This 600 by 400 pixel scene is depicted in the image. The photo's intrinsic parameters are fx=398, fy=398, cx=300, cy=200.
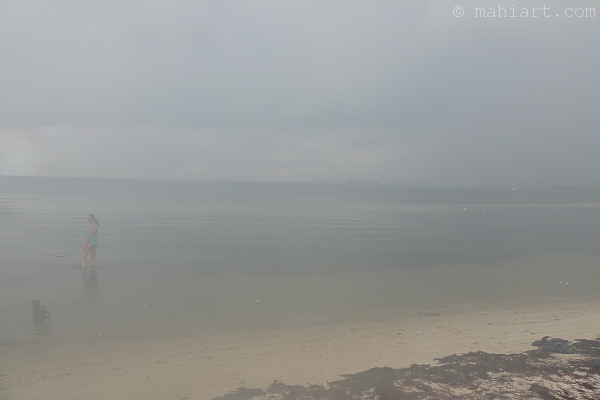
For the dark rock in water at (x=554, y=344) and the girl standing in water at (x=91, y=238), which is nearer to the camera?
the dark rock in water at (x=554, y=344)

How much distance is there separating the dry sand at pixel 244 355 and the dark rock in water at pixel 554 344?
302 mm

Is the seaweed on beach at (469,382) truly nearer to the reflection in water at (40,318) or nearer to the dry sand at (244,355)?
the dry sand at (244,355)

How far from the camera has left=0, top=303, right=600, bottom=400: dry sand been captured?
6.89 m

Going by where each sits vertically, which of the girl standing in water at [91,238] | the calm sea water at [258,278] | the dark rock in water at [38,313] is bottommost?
the calm sea water at [258,278]

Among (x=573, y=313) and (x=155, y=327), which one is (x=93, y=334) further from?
(x=573, y=313)

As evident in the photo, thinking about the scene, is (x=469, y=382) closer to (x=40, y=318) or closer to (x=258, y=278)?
(x=40, y=318)

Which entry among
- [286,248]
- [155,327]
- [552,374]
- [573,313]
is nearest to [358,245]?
[286,248]

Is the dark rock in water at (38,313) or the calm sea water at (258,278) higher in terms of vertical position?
the dark rock in water at (38,313)

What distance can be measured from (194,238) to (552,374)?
23759mm

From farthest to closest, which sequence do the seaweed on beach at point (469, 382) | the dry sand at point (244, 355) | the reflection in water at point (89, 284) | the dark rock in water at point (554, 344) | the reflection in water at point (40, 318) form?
1. the reflection in water at point (89, 284)
2. the reflection in water at point (40, 318)
3. the dark rock in water at point (554, 344)
4. the dry sand at point (244, 355)
5. the seaweed on beach at point (469, 382)

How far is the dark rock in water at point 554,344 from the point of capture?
7.84 meters

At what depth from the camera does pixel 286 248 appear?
2416 cm

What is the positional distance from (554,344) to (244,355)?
635 centimetres

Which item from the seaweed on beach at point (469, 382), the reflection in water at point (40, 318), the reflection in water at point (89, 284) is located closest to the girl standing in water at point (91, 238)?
the reflection in water at point (89, 284)
